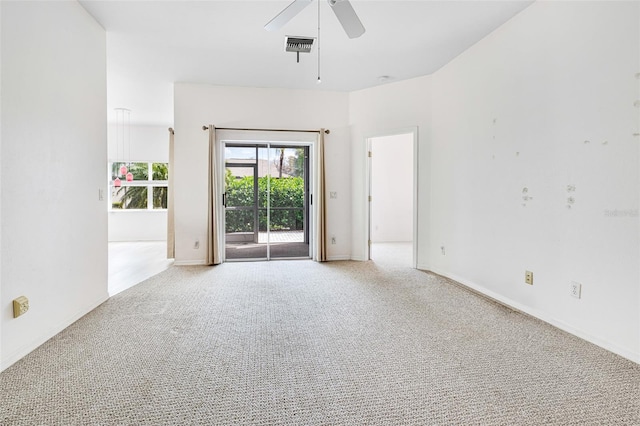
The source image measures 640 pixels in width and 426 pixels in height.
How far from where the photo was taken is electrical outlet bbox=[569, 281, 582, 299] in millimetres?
2572

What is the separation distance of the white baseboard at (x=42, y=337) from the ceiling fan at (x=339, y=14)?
284cm

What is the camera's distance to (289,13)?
2.38 m

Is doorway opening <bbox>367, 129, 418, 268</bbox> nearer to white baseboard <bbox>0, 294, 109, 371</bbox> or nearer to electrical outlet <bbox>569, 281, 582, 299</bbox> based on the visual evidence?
electrical outlet <bbox>569, 281, 582, 299</bbox>

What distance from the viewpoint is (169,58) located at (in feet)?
13.8

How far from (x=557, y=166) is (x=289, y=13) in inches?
96.1

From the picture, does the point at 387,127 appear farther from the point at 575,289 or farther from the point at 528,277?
the point at 575,289

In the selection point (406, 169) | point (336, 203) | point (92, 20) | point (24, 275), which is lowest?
point (24, 275)

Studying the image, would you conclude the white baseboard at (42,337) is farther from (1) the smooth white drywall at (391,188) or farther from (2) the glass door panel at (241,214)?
(1) the smooth white drywall at (391,188)

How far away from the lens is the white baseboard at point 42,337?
2125 millimetres

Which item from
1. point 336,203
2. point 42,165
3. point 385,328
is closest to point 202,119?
point 336,203

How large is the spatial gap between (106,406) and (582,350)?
2.99 meters

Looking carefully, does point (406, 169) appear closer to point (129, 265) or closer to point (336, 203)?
A: point (336, 203)

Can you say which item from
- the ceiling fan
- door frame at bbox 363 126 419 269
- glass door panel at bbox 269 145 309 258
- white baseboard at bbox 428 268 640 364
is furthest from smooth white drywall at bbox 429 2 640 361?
glass door panel at bbox 269 145 309 258

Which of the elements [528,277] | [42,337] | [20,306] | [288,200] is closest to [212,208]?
[288,200]
